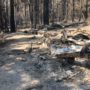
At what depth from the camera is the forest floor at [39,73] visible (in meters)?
7.35

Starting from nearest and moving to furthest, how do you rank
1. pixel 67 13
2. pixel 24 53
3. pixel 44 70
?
pixel 44 70 → pixel 24 53 → pixel 67 13

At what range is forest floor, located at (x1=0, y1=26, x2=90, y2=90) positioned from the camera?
7.35 meters

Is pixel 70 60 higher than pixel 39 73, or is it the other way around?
pixel 70 60

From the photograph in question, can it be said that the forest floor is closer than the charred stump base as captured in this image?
Yes

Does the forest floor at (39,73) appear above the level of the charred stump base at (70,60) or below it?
below

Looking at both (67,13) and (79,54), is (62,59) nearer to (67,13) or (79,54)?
(79,54)

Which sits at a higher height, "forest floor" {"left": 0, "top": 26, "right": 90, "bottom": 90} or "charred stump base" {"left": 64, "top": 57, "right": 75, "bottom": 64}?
"charred stump base" {"left": 64, "top": 57, "right": 75, "bottom": 64}

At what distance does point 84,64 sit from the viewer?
848 cm

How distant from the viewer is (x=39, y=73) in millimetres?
8305

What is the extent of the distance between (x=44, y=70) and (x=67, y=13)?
48.4 metres

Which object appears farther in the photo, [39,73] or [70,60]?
[70,60]

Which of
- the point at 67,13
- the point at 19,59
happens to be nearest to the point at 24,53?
the point at 19,59

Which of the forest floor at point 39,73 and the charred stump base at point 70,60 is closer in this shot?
the forest floor at point 39,73

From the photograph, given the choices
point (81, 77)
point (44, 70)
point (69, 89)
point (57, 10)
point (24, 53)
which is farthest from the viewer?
point (57, 10)
